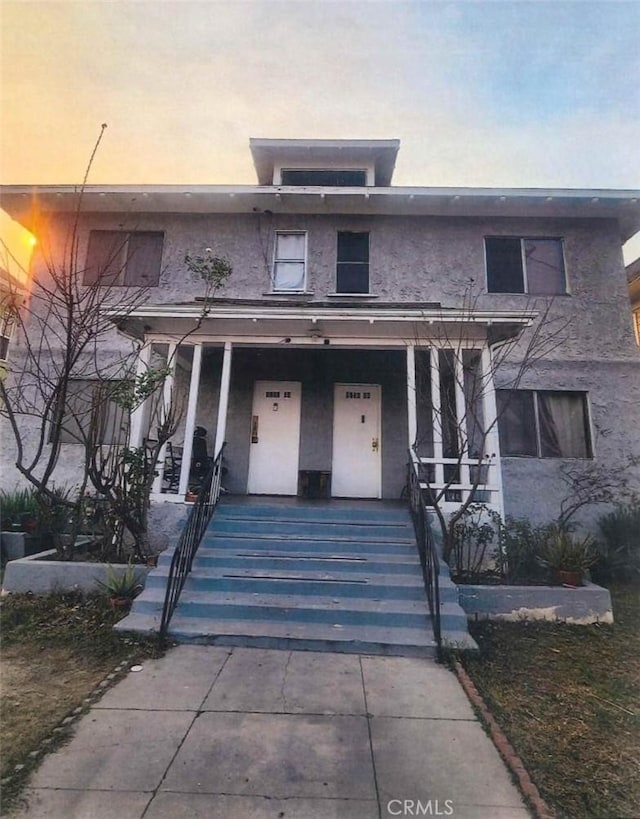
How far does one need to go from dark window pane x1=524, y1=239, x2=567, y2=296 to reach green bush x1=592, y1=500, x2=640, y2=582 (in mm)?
4610

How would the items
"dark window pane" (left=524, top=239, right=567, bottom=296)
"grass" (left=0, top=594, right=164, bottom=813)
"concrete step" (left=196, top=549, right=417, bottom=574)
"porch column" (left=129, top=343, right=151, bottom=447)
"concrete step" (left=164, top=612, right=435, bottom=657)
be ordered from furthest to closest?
"dark window pane" (left=524, top=239, right=567, bottom=296) → "porch column" (left=129, top=343, right=151, bottom=447) → "concrete step" (left=196, top=549, right=417, bottom=574) → "concrete step" (left=164, top=612, right=435, bottom=657) → "grass" (left=0, top=594, right=164, bottom=813)

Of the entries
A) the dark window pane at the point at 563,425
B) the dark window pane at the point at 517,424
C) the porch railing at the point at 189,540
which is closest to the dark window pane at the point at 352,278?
the dark window pane at the point at 517,424

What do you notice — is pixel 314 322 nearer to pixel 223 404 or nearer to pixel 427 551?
pixel 223 404

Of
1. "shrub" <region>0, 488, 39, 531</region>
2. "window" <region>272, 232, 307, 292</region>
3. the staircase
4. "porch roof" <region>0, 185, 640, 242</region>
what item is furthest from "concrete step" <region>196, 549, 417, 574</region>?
"porch roof" <region>0, 185, 640, 242</region>

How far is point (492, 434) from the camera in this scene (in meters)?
6.61

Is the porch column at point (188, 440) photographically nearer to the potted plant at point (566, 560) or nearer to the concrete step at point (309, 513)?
the concrete step at point (309, 513)

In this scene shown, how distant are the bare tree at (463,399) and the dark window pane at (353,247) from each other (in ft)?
8.53

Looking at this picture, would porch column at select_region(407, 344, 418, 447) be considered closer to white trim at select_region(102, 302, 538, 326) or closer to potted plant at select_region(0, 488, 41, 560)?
white trim at select_region(102, 302, 538, 326)

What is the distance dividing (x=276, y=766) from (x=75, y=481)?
7435 mm

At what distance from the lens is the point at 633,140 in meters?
5.08

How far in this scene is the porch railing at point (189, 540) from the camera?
14.6ft

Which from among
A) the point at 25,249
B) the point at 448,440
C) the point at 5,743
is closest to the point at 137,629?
the point at 5,743

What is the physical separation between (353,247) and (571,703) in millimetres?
8781

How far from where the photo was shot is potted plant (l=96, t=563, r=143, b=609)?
4988 millimetres
